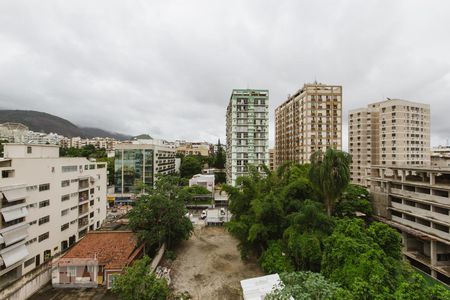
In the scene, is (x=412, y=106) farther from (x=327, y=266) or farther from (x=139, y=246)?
(x=139, y=246)

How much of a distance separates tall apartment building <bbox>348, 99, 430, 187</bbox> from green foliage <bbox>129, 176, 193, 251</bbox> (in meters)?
41.7

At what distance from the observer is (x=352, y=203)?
26312mm

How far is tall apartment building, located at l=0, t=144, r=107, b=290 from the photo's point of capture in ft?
58.5

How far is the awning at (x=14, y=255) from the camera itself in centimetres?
1708

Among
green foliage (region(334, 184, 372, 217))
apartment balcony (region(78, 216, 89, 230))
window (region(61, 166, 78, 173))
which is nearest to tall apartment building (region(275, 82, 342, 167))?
green foliage (region(334, 184, 372, 217))

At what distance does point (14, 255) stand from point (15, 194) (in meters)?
4.72

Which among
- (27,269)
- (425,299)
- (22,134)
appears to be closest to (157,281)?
(425,299)

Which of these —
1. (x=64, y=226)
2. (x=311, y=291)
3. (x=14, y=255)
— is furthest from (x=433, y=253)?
(x=64, y=226)

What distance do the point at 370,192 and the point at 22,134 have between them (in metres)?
44.0

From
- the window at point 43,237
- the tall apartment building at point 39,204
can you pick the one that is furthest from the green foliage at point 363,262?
the window at point 43,237

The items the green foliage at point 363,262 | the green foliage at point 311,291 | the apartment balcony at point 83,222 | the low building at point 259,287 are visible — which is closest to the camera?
the green foliage at point 363,262

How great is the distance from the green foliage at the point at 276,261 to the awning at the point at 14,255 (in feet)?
62.5

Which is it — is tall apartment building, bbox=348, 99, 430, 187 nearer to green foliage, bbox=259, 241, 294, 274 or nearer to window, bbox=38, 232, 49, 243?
green foliage, bbox=259, 241, 294, 274

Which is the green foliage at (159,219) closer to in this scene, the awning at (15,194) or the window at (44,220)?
the window at (44,220)
